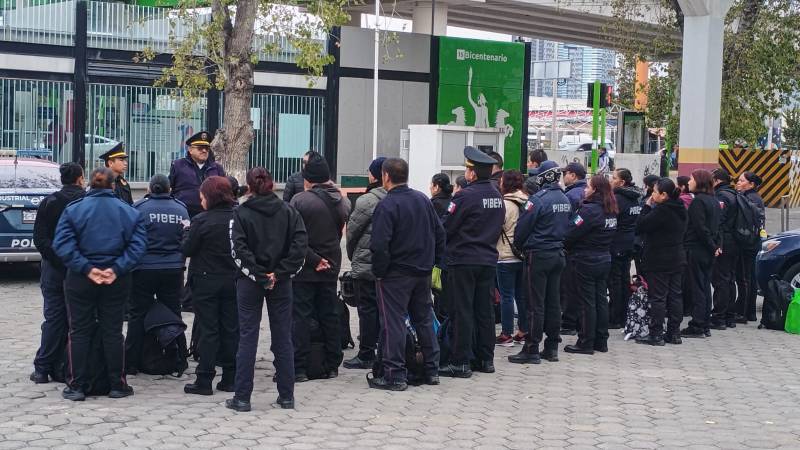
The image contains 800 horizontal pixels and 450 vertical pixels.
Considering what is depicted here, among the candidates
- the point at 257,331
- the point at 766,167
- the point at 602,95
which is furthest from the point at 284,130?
the point at 257,331

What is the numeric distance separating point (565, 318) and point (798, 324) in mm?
2842

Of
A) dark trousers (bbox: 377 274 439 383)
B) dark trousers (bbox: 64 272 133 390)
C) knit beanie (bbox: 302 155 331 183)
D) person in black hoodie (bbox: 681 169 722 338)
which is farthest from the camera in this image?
person in black hoodie (bbox: 681 169 722 338)

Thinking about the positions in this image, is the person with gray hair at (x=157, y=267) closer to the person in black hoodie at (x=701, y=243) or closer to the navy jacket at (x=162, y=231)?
the navy jacket at (x=162, y=231)

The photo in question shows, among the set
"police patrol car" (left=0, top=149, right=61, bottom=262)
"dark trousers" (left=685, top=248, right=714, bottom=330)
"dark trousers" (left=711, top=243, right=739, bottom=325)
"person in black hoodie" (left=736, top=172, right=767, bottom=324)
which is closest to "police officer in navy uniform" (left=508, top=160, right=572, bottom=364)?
"dark trousers" (left=685, top=248, right=714, bottom=330)

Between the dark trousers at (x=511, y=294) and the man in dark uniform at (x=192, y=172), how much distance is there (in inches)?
129

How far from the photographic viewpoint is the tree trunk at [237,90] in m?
16.1

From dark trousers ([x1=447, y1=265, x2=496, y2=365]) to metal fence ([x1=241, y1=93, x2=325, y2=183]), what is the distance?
46.6ft

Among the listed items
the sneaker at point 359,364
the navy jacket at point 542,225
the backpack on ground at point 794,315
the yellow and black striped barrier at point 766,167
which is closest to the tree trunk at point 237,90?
the sneaker at point 359,364

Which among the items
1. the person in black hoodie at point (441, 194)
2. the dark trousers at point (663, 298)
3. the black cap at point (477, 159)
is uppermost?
the black cap at point (477, 159)

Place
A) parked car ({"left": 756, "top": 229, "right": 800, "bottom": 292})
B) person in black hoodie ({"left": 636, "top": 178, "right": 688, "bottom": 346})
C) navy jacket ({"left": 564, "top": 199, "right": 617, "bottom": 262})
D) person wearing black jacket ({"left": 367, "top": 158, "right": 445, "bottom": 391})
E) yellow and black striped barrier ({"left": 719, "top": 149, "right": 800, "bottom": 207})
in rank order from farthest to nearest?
yellow and black striped barrier ({"left": 719, "top": 149, "right": 800, "bottom": 207}), parked car ({"left": 756, "top": 229, "right": 800, "bottom": 292}), person in black hoodie ({"left": 636, "top": 178, "right": 688, "bottom": 346}), navy jacket ({"left": 564, "top": 199, "right": 617, "bottom": 262}), person wearing black jacket ({"left": 367, "top": 158, "right": 445, "bottom": 391})

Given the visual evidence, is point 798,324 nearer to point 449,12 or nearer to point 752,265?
point 752,265

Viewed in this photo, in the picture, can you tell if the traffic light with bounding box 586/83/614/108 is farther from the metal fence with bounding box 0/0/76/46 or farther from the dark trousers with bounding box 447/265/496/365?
the dark trousers with bounding box 447/265/496/365

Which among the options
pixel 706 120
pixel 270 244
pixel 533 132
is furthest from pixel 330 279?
pixel 533 132

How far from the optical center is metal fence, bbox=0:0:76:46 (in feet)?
67.4
